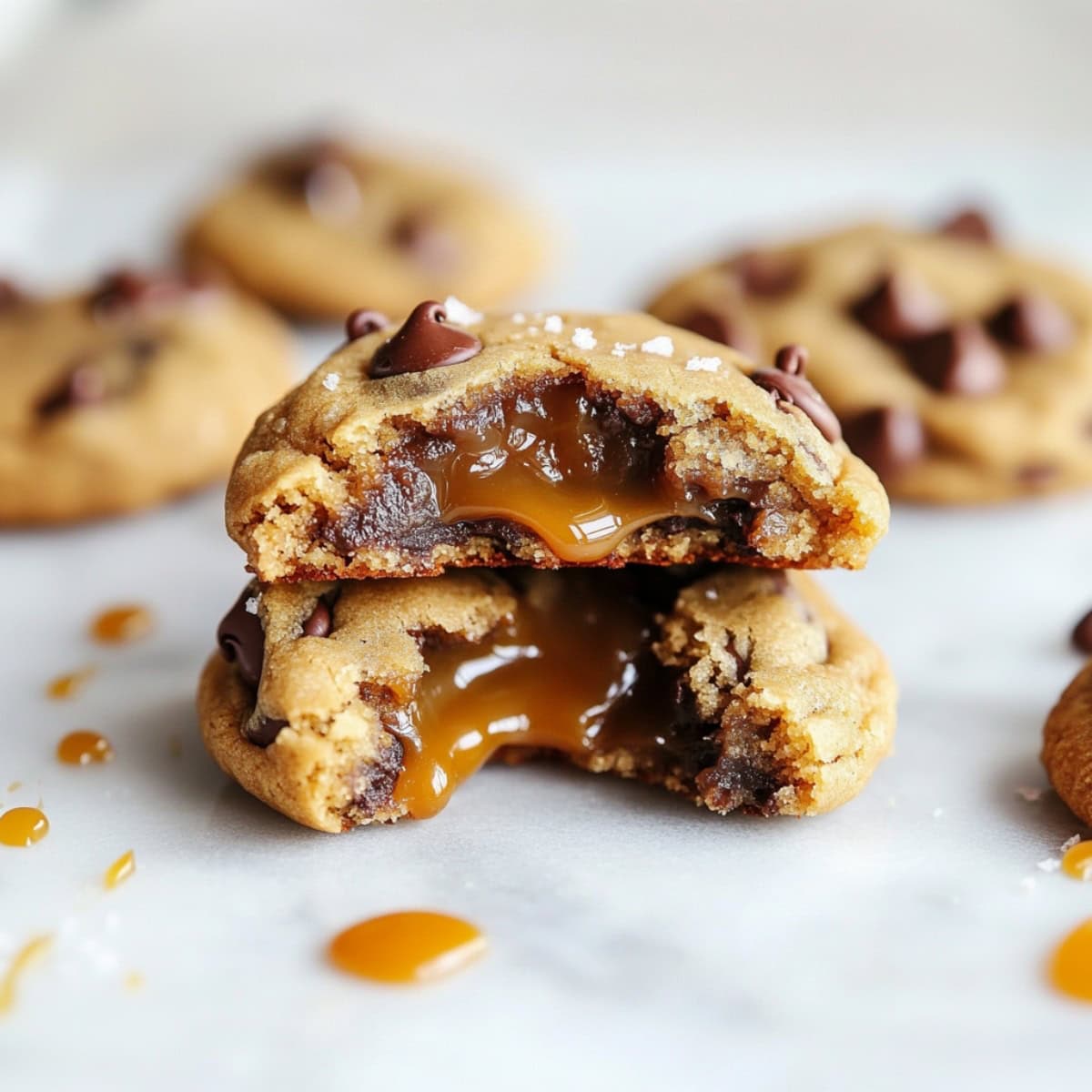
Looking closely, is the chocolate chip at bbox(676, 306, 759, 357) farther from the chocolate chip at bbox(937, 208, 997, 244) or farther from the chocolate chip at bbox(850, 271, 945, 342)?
the chocolate chip at bbox(937, 208, 997, 244)

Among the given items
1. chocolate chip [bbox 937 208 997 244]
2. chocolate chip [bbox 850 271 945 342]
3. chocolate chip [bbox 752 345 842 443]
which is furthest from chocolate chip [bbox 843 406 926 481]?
chocolate chip [bbox 752 345 842 443]

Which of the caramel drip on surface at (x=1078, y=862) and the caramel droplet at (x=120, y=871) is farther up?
the caramel droplet at (x=120, y=871)

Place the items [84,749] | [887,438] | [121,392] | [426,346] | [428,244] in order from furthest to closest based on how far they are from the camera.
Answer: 1. [428,244]
2. [121,392]
3. [887,438]
4. [84,749]
5. [426,346]

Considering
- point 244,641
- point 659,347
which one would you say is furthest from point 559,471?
point 244,641

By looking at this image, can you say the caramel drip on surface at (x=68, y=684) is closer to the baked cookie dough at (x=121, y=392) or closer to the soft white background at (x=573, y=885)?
the soft white background at (x=573, y=885)

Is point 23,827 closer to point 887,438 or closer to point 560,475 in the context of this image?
point 560,475

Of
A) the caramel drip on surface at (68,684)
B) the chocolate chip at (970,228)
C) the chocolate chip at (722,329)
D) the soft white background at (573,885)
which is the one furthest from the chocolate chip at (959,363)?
the caramel drip on surface at (68,684)
